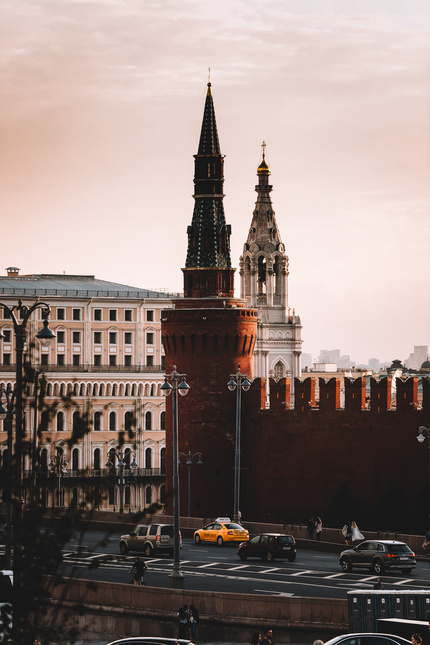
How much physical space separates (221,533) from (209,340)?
1122 cm

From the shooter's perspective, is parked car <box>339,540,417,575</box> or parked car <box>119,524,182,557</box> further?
parked car <box>119,524,182,557</box>

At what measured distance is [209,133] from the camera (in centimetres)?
6269

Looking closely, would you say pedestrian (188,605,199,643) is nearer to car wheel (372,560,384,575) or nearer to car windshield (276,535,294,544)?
car wheel (372,560,384,575)

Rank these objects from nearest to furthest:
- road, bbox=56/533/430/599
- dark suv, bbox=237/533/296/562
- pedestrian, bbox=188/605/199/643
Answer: pedestrian, bbox=188/605/199/643 < road, bbox=56/533/430/599 < dark suv, bbox=237/533/296/562

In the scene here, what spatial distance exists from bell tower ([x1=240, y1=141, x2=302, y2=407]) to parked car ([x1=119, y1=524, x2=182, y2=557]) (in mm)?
90939

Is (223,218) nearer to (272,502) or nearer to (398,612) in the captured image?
(272,502)

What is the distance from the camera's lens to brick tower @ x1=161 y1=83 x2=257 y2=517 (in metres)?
60.1

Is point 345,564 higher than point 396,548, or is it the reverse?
point 396,548

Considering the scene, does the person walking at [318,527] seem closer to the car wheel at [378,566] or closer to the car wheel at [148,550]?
the car wheel at [148,550]

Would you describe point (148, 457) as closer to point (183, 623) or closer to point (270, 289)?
point (270, 289)

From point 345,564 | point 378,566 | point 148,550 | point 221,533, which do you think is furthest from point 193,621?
point 221,533

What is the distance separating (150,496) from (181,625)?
80.4 meters

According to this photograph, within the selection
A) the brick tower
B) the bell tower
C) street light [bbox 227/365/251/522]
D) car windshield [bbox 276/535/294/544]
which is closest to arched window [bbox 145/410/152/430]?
the bell tower

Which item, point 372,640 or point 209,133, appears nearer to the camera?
point 372,640
